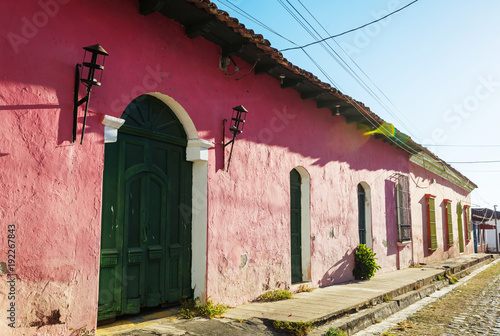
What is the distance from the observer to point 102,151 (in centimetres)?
429

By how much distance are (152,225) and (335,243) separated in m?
4.91

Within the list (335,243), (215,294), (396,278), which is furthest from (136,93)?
(396,278)

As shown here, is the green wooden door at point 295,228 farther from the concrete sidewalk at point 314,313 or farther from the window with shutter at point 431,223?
the window with shutter at point 431,223

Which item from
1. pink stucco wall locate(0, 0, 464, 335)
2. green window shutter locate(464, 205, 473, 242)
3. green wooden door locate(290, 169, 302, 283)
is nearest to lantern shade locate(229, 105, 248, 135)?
pink stucco wall locate(0, 0, 464, 335)

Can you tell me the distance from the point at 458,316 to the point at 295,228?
304 cm

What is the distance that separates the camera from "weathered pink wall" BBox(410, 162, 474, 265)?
1362 cm

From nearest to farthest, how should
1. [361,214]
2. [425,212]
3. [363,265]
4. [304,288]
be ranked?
1. [304,288]
2. [363,265]
3. [361,214]
4. [425,212]

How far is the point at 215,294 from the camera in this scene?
557 centimetres

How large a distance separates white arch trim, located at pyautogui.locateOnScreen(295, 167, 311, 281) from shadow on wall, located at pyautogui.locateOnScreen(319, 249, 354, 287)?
587 mm

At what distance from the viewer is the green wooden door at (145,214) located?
14.8 ft

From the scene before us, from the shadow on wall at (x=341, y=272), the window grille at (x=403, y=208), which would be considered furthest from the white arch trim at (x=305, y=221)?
the window grille at (x=403, y=208)

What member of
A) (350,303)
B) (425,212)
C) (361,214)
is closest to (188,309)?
(350,303)

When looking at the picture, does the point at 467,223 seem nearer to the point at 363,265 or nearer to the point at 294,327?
the point at 363,265

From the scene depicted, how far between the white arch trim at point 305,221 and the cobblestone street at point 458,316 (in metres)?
2.06
